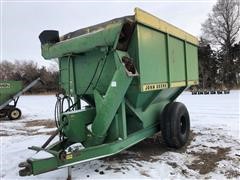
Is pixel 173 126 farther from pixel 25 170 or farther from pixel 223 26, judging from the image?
pixel 223 26

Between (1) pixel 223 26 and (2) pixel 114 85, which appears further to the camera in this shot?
(1) pixel 223 26

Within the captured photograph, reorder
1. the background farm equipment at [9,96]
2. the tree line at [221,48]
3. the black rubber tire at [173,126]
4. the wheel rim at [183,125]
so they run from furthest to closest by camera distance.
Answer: the tree line at [221,48] → the background farm equipment at [9,96] → the wheel rim at [183,125] → the black rubber tire at [173,126]

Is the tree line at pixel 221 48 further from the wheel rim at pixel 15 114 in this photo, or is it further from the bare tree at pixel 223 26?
the wheel rim at pixel 15 114

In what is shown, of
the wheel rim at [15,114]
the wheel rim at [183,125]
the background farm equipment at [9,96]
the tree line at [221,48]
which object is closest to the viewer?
the wheel rim at [183,125]

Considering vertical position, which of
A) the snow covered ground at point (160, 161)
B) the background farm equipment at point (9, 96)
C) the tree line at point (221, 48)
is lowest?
the snow covered ground at point (160, 161)

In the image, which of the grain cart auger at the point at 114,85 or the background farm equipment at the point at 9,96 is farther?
the background farm equipment at the point at 9,96

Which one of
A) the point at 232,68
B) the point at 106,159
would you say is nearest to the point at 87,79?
the point at 106,159

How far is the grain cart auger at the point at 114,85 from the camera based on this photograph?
13.0 ft

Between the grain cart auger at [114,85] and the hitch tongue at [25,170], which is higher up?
the grain cart auger at [114,85]

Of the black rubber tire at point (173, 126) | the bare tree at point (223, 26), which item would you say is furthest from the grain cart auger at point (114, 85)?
the bare tree at point (223, 26)

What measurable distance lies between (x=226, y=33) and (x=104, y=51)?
95.9 ft

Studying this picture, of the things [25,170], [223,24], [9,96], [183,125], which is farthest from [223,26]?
[25,170]

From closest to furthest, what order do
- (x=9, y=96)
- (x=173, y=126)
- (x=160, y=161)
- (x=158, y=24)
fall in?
(x=160, y=161) → (x=158, y=24) → (x=173, y=126) → (x=9, y=96)

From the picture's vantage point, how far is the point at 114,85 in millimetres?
3982
